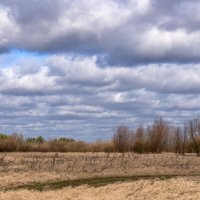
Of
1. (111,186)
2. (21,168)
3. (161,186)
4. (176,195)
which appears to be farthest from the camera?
(21,168)

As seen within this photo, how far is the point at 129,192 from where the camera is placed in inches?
816

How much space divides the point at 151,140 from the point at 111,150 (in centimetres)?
468

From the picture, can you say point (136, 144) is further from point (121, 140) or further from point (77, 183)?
point (77, 183)

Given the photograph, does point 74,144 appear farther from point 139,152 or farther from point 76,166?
point 76,166

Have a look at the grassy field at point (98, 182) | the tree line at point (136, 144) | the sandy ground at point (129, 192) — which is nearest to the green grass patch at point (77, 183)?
the grassy field at point (98, 182)

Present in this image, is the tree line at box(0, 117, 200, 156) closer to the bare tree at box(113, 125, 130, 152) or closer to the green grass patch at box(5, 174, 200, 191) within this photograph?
the bare tree at box(113, 125, 130, 152)

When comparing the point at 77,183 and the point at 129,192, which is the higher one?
the point at 77,183

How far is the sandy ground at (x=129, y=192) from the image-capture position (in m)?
19.1

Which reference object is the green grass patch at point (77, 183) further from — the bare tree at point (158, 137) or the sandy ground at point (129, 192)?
the bare tree at point (158, 137)

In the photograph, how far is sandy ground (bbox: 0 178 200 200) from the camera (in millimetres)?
19125

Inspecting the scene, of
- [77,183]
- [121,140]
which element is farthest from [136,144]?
[77,183]

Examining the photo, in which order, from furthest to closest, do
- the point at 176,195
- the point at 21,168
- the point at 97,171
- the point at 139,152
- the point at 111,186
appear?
the point at 139,152 < the point at 21,168 < the point at 97,171 < the point at 111,186 < the point at 176,195

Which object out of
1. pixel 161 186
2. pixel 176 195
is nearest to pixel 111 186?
pixel 161 186

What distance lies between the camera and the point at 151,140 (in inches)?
2263
